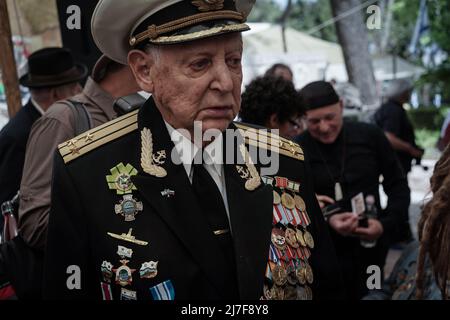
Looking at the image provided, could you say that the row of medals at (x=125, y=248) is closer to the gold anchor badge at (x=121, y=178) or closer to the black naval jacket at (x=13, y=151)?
the gold anchor badge at (x=121, y=178)

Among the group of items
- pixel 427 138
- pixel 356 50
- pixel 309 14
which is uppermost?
pixel 356 50

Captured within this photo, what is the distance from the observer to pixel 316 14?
50.4 m

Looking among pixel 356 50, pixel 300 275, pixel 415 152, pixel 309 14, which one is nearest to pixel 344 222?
pixel 300 275

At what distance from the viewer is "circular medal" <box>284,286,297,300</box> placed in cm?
230

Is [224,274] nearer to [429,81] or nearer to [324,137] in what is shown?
[324,137]

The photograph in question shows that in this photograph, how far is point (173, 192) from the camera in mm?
2221

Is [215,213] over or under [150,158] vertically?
under

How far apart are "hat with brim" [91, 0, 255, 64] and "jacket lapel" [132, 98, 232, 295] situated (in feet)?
1.00

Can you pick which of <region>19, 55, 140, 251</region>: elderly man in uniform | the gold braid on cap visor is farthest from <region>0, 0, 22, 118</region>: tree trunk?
the gold braid on cap visor

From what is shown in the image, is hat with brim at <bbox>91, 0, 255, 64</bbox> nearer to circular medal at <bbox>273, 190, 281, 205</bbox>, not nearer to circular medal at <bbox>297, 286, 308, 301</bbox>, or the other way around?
circular medal at <bbox>273, 190, 281, 205</bbox>

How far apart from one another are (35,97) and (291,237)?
96.5 inches

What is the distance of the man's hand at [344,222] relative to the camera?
163 inches

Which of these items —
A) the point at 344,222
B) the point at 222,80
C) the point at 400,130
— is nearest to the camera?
the point at 222,80

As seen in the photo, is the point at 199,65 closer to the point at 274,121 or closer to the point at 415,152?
the point at 274,121
